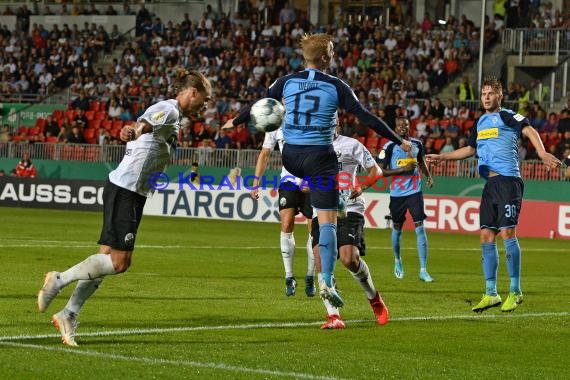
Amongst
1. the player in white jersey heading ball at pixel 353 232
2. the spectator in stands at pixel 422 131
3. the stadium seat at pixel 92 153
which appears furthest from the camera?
the stadium seat at pixel 92 153

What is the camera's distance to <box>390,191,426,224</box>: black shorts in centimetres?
1880

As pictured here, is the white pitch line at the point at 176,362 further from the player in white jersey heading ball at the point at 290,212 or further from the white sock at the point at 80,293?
the player in white jersey heading ball at the point at 290,212

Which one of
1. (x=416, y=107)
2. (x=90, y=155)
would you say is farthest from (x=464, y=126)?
(x=90, y=155)

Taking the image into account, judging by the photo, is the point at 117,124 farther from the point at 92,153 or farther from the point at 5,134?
the point at 5,134

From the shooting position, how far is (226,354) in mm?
9016

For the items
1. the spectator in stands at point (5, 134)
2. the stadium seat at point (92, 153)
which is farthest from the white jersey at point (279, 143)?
the spectator in stands at point (5, 134)

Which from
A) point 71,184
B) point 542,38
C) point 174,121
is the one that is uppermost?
point 542,38

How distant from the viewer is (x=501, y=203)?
42.7ft

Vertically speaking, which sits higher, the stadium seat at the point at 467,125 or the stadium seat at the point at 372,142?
the stadium seat at the point at 467,125

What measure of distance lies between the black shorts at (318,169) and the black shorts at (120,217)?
1702mm

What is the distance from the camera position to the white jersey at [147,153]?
9250 millimetres

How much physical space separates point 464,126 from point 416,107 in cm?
212

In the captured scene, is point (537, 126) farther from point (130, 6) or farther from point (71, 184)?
point (130, 6)

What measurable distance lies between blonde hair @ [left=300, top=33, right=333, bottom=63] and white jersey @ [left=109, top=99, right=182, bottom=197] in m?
1.52
